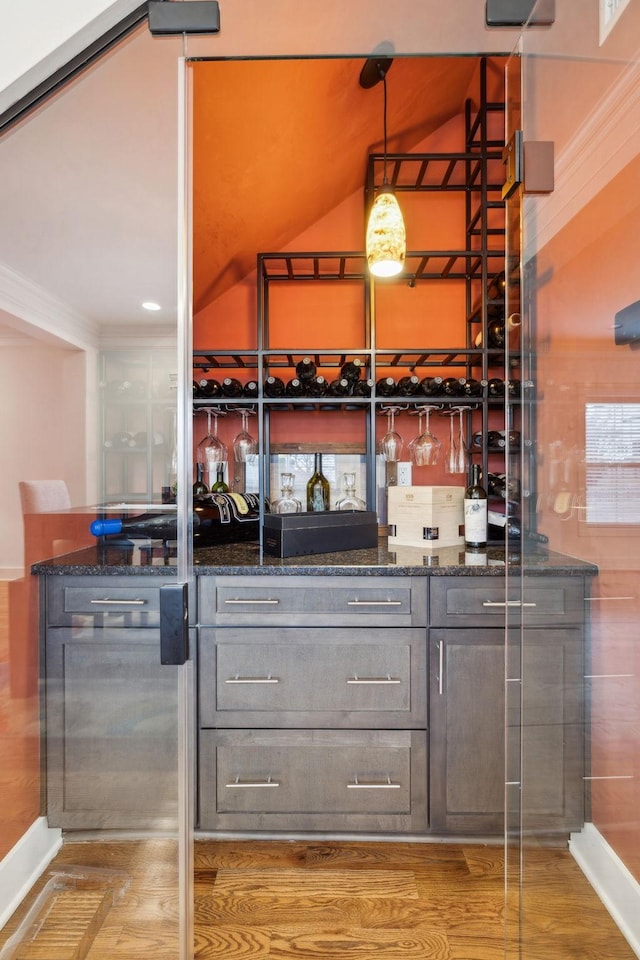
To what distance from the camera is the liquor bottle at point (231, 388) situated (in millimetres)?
2150

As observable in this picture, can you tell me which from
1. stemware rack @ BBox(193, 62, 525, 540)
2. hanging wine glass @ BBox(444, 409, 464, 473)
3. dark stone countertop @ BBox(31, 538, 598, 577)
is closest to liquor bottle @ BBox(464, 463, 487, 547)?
dark stone countertop @ BBox(31, 538, 598, 577)

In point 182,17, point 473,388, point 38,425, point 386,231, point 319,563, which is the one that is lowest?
point 319,563

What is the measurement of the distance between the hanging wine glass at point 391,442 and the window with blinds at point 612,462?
4.99ft

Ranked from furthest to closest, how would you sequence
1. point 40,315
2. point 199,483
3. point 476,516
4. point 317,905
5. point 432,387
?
1. point 199,483
2. point 432,387
3. point 476,516
4. point 317,905
5. point 40,315

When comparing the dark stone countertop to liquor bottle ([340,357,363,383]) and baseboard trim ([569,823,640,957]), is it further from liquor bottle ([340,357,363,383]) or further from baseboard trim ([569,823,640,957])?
liquor bottle ([340,357,363,383])

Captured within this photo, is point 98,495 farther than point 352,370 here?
No

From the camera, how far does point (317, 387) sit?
212cm

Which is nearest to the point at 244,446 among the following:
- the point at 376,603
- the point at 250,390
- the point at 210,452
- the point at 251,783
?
the point at 210,452

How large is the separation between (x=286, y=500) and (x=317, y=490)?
0.16 metres

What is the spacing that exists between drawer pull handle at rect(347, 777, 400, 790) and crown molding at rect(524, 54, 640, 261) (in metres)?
1.46

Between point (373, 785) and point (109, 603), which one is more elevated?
point (109, 603)

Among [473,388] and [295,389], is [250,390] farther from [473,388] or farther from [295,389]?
[473,388]

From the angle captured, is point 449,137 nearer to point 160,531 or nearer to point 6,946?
point 160,531

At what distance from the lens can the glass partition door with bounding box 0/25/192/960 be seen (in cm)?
→ 81
